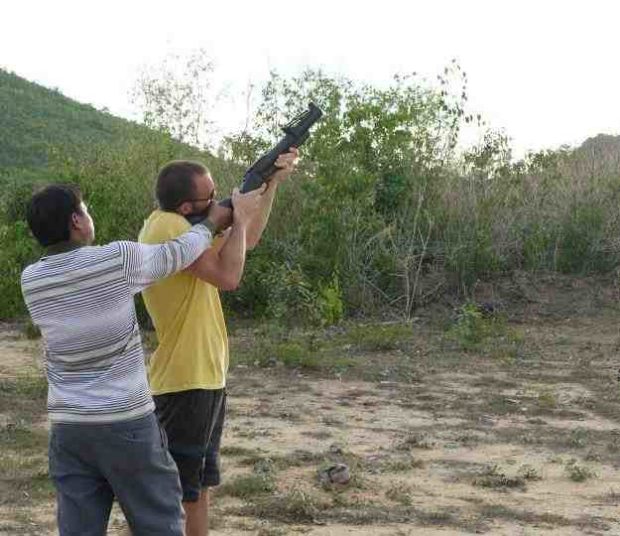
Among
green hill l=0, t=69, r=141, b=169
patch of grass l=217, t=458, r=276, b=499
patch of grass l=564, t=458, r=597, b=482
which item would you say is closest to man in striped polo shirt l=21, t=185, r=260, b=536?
patch of grass l=217, t=458, r=276, b=499

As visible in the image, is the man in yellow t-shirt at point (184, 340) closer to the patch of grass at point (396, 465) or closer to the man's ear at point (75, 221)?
the man's ear at point (75, 221)

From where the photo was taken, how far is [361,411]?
23.3 feet

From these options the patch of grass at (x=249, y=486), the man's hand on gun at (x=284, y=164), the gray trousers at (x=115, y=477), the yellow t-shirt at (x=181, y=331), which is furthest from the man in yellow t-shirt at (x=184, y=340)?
the patch of grass at (x=249, y=486)

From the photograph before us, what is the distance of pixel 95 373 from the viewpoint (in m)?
2.83

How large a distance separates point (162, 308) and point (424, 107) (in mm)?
8911

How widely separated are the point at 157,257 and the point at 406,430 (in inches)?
154

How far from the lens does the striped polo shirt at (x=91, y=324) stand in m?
2.80

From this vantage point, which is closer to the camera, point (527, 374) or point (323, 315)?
point (527, 374)

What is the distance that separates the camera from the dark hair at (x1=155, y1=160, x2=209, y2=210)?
3.26m

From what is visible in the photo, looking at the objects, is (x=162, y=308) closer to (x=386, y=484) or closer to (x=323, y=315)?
(x=386, y=484)

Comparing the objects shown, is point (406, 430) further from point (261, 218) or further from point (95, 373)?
point (95, 373)

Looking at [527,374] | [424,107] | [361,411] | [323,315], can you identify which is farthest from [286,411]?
[424,107]

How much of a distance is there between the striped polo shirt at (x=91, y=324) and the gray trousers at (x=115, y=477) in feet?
0.15

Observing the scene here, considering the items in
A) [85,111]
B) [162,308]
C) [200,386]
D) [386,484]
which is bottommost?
[386,484]
